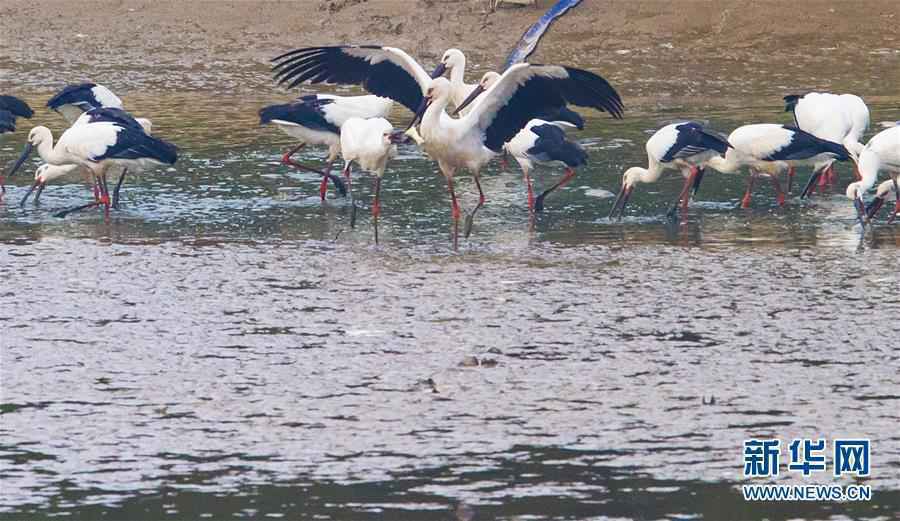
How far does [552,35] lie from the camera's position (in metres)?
18.7

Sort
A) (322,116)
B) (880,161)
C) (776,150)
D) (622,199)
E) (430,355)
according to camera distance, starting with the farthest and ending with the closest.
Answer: (322,116) < (776,150) < (622,199) < (880,161) < (430,355)

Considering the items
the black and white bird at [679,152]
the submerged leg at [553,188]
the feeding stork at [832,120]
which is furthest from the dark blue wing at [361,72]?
the feeding stork at [832,120]

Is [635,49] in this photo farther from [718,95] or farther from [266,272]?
[266,272]

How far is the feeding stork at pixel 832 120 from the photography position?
1228cm

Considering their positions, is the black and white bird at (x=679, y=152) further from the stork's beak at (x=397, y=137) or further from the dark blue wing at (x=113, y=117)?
the dark blue wing at (x=113, y=117)

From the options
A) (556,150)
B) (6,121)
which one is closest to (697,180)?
(556,150)

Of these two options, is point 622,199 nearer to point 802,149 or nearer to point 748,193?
point 748,193

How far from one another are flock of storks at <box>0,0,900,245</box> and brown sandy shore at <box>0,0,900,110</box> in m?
4.05

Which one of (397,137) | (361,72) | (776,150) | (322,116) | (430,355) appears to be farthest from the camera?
(361,72)

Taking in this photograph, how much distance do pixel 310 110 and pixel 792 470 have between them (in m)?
6.96

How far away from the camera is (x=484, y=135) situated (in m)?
11.3

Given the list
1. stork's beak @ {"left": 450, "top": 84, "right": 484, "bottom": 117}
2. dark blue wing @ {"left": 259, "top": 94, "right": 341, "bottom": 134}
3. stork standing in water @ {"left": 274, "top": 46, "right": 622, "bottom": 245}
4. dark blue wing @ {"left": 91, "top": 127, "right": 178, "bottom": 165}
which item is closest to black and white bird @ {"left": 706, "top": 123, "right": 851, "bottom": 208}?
stork standing in water @ {"left": 274, "top": 46, "right": 622, "bottom": 245}

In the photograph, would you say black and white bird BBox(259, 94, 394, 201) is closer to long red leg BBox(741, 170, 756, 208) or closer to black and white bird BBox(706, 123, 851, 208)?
black and white bird BBox(706, 123, 851, 208)

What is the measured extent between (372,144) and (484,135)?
2.42 ft
